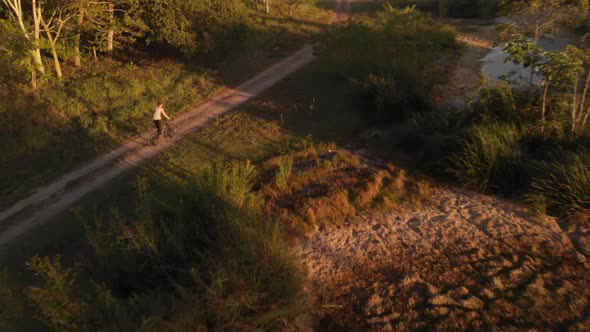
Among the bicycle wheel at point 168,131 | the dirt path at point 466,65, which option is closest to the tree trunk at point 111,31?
the bicycle wheel at point 168,131

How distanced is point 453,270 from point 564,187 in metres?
2.68

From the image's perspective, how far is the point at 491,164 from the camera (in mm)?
7598

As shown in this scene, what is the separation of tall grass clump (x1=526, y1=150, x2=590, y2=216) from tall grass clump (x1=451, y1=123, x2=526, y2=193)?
0.51m

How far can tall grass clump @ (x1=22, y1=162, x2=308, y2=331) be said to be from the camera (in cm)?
387

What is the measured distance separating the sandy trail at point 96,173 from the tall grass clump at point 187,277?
13.1 feet

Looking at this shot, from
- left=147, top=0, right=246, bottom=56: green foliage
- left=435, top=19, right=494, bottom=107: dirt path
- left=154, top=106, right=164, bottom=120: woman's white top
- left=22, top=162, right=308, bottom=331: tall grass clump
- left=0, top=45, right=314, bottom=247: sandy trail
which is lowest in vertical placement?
left=0, top=45, right=314, bottom=247: sandy trail

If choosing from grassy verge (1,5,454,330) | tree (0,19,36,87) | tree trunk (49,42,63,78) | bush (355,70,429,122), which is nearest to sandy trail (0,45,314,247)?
grassy verge (1,5,454,330)

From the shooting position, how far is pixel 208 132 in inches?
483

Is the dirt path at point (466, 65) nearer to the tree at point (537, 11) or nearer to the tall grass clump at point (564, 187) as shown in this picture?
the tree at point (537, 11)

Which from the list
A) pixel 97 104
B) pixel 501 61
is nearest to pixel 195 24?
pixel 97 104

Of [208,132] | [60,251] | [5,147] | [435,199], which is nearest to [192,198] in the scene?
[60,251]

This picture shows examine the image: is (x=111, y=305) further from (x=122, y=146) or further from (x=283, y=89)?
(x=283, y=89)

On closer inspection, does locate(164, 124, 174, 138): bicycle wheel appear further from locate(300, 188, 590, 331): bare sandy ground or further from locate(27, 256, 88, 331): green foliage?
locate(27, 256, 88, 331): green foliage

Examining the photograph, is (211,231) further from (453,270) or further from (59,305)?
(453,270)
